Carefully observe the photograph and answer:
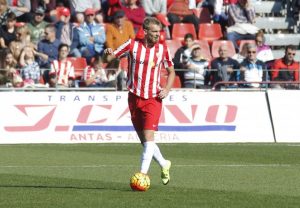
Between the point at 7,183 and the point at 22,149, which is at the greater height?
the point at 7,183

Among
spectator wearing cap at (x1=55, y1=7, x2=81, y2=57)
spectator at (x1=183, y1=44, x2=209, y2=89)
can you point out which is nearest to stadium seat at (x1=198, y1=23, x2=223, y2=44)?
spectator at (x1=183, y1=44, x2=209, y2=89)

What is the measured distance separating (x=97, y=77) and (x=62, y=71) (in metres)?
0.81

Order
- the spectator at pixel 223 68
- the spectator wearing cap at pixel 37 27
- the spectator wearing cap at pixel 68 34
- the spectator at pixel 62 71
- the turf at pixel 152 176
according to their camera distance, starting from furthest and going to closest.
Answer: the spectator wearing cap at pixel 68 34
the spectator wearing cap at pixel 37 27
the spectator at pixel 223 68
the spectator at pixel 62 71
the turf at pixel 152 176

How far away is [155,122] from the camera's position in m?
14.2

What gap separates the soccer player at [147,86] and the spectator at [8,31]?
12317mm

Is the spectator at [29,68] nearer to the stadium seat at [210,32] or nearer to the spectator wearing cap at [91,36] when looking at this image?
the spectator wearing cap at [91,36]

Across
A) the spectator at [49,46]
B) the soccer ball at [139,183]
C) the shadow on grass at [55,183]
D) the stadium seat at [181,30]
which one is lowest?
the stadium seat at [181,30]

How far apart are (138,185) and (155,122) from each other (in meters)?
1.09

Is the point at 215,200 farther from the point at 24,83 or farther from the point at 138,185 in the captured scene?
the point at 24,83

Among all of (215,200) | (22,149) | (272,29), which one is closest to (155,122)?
(215,200)

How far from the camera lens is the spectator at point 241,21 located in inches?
1176

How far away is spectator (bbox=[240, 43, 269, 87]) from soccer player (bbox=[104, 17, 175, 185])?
11.3m

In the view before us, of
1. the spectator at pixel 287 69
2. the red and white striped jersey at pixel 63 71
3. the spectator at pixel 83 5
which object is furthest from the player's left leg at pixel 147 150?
the spectator at pixel 83 5

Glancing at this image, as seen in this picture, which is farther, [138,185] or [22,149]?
[22,149]
